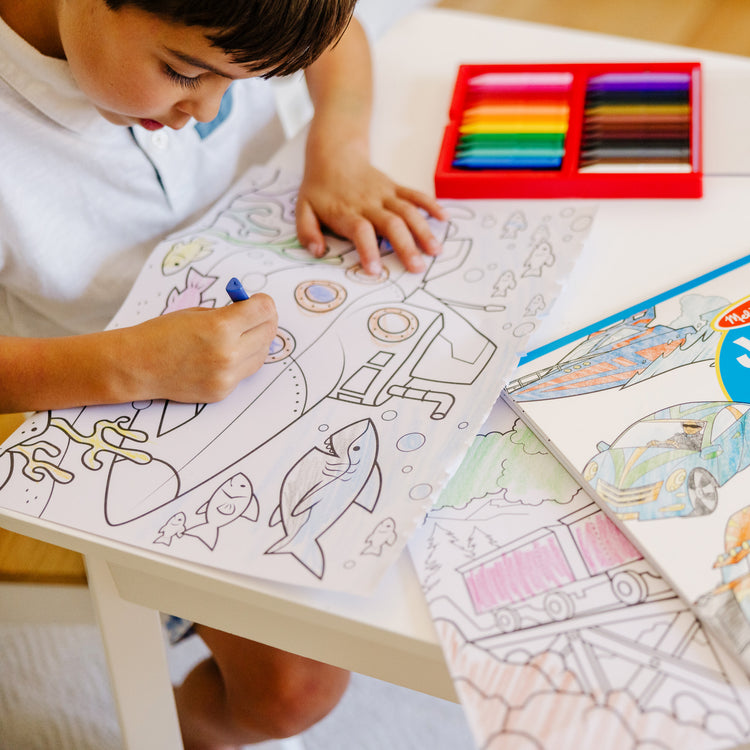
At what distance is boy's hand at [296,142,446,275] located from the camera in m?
0.58

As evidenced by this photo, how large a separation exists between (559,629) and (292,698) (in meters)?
0.37

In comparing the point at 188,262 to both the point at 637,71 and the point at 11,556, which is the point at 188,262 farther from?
the point at 637,71

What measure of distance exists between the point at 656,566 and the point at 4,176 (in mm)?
524

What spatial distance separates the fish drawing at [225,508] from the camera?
0.42 metres

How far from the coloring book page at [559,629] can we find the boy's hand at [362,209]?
0.21 meters

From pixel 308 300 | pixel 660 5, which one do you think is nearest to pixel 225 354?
pixel 308 300

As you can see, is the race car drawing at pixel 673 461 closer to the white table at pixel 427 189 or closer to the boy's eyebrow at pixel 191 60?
the white table at pixel 427 189

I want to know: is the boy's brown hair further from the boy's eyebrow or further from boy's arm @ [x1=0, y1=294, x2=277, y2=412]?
boy's arm @ [x1=0, y1=294, x2=277, y2=412]

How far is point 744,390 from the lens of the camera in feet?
1.49

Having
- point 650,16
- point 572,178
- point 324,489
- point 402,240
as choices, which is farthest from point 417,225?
point 650,16

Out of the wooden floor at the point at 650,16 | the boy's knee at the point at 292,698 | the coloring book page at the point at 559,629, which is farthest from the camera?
the wooden floor at the point at 650,16

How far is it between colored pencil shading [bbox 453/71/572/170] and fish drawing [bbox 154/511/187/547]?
1.17 feet

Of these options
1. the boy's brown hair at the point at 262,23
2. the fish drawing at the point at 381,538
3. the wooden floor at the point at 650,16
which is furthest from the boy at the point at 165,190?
the wooden floor at the point at 650,16

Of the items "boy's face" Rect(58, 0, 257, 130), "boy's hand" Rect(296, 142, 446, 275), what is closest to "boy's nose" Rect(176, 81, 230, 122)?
"boy's face" Rect(58, 0, 257, 130)
